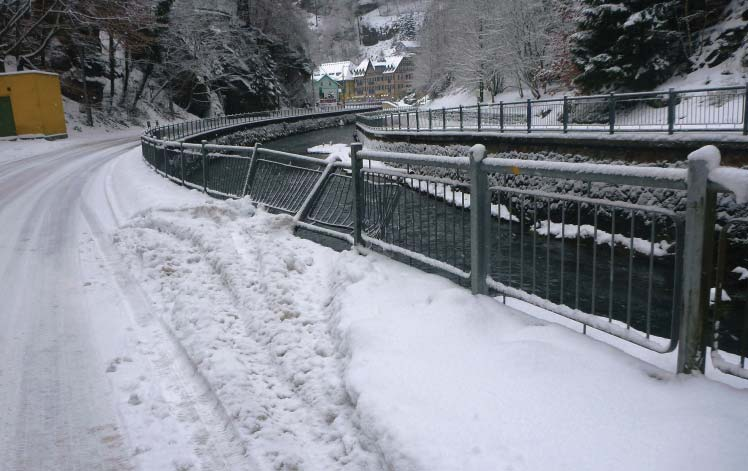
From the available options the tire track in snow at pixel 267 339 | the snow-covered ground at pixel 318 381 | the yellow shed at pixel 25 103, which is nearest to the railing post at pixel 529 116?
the tire track in snow at pixel 267 339

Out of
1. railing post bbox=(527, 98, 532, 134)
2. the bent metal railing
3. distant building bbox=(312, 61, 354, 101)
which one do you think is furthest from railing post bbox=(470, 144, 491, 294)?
distant building bbox=(312, 61, 354, 101)

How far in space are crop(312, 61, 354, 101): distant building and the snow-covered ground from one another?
14971cm

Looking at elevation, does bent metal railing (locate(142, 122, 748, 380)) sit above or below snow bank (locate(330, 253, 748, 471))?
above

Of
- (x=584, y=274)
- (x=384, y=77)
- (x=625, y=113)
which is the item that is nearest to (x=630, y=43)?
(x=625, y=113)

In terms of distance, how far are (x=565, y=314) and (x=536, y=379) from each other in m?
0.77

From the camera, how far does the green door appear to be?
106 feet

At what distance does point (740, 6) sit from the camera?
85.9 ft

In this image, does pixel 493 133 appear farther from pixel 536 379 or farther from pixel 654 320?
pixel 536 379

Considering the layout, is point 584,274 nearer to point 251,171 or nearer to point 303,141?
point 251,171

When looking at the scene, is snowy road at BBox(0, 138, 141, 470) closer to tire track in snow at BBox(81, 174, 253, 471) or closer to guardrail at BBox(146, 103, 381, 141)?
tire track in snow at BBox(81, 174, 253, 471)

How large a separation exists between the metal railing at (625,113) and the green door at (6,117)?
23850 mm

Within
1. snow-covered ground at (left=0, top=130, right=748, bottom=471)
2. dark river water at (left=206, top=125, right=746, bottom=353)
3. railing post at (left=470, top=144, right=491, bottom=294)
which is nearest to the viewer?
snow-covered ground at (left=0, top=130, right=748, bottom=471)

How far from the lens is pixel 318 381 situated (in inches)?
174

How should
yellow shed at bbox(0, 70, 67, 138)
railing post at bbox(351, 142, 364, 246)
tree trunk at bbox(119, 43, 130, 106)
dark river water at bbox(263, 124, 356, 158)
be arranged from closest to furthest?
1. railing post at bbox(351, 142, 364, 246)
2. yellow shed at bbox(0, 70, 67, 138)
3. dark river water at bbox(263, 124, 356, 158)
4. tree trunk at bbox(119, 43, 130, 106)
